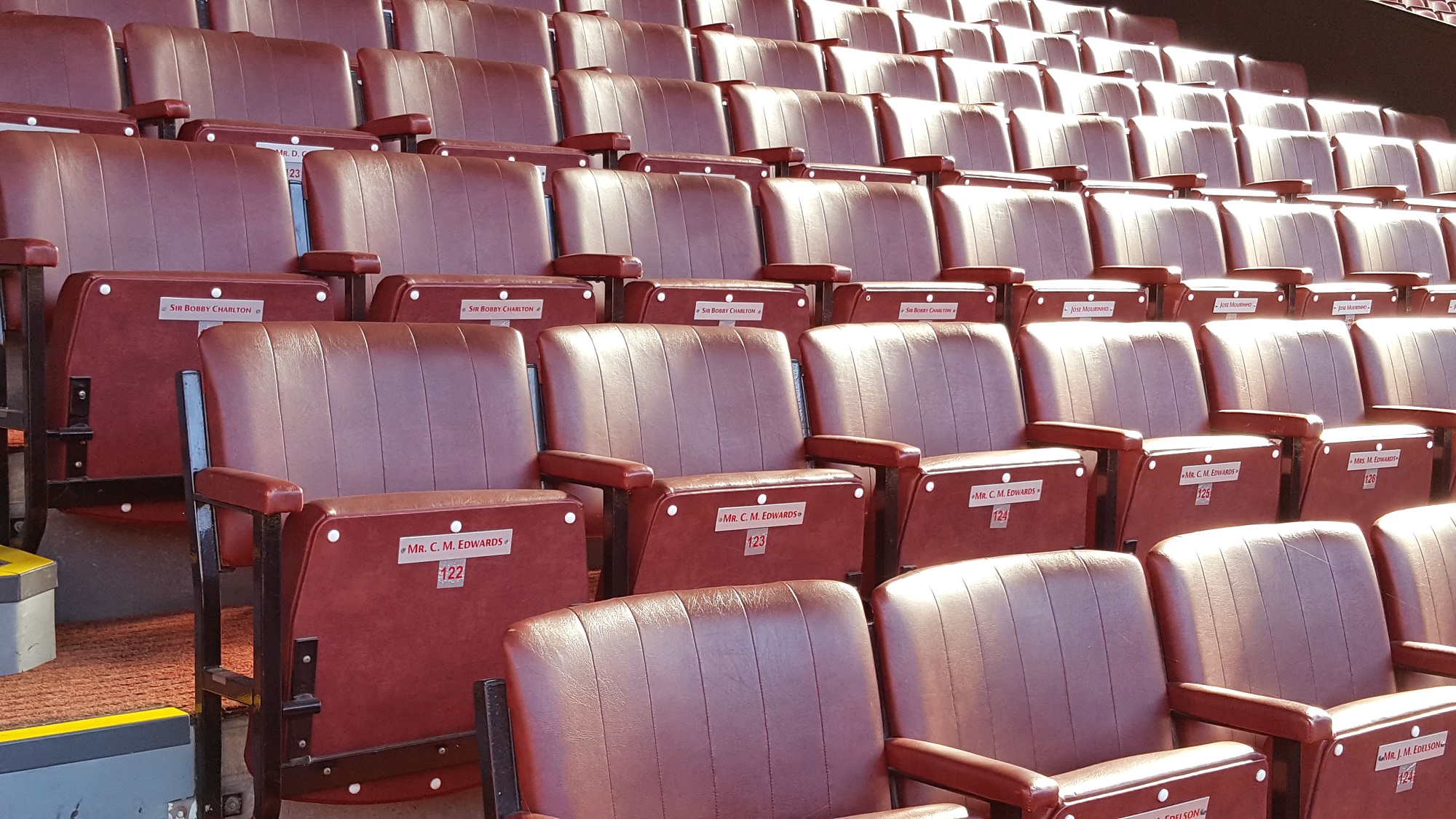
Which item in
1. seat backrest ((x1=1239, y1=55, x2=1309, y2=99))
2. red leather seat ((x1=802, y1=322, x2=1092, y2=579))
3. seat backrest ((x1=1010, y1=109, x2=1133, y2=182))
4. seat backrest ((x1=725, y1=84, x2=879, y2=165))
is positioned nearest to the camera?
red leather seat ((x1=802, y1=322, x2=1092, y2=579))

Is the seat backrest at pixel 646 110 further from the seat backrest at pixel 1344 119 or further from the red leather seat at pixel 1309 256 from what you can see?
the seat backrest at pixel 1344 119

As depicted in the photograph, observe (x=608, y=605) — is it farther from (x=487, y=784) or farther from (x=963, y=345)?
(x=963, y=345)

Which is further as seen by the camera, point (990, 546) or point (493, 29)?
point (493, 29)

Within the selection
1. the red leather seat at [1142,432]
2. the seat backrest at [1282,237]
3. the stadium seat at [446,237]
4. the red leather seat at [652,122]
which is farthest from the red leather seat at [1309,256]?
the stadium seat at [446,237]

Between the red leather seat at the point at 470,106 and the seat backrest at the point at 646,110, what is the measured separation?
0.08 ft

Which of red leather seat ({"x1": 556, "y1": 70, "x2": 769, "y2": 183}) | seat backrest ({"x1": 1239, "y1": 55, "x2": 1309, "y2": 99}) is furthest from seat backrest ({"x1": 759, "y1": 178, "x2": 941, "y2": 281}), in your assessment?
seat backrest ({"x1": 1239, "y1": 55, "x2": 1309, "y2": 99})

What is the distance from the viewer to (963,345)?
0.89m

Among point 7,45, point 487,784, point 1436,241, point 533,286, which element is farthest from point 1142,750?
point 1436,241

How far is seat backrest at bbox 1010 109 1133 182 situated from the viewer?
61.7 inches

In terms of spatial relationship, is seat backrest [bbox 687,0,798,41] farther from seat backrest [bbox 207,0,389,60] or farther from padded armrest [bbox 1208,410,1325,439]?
padded armrest [bbox 1208,410,1325,439]

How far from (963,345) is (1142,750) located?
0.36m

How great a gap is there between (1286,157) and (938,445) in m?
1.24

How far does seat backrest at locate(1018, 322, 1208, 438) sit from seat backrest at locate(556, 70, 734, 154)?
0.47 m

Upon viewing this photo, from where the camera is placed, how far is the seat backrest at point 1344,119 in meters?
2.18
